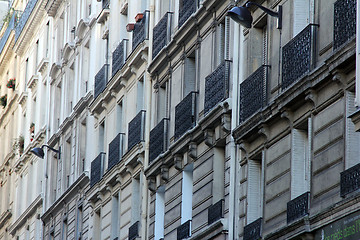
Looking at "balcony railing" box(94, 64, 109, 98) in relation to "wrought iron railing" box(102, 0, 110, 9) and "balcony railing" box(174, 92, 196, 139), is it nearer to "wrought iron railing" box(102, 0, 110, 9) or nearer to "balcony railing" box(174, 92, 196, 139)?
"wrought iron railing" box(102, 0, 110, 9)

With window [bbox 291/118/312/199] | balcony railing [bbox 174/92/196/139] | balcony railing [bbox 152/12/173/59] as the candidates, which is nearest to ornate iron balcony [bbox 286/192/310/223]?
window [bbox 291/118/312/199]

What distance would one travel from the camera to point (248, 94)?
24.2 m

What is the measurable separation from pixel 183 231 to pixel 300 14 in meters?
8.28

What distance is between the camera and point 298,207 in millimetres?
21125

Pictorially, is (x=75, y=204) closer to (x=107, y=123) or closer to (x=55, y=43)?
(x=107, y=123)

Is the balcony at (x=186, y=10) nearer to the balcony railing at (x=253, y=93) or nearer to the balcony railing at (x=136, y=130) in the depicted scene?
the balcony railing at (x=136, y=130)

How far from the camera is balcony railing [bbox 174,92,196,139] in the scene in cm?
2869

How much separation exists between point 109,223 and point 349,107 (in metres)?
18.4

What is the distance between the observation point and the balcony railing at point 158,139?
3102 centimetres

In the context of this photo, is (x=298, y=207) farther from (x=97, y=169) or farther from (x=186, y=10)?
(x=97, y=169)

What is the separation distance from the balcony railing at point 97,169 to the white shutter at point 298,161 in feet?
54.7

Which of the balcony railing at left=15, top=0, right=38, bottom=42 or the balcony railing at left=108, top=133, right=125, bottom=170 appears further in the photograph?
the balcony railing at left=15, top=0, right=38, bottom=42

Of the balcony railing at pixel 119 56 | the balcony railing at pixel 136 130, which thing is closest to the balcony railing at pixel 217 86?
the balcony railing at pixel 136 130

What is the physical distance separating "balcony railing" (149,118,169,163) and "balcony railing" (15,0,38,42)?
72.6 feet
